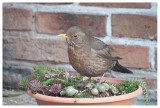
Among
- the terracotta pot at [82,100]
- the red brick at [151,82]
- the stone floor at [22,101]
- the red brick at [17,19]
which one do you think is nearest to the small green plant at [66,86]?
the terracotta pot at [82,100]

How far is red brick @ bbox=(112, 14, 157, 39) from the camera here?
88.5 inches

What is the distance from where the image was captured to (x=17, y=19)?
99.0 inches

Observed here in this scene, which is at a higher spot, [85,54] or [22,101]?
[85,54]

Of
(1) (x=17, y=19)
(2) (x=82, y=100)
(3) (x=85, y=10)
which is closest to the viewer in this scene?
(2) (x=82, y=100)

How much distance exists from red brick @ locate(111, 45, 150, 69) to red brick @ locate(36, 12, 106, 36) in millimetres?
213

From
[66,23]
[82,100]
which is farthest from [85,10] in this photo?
[82,100]

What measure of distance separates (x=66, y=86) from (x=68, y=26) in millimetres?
870

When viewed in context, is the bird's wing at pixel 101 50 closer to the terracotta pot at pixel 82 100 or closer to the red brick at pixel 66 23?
the terracotta pot at pixel 82 100

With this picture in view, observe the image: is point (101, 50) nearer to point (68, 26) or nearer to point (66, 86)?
point (66, 86)

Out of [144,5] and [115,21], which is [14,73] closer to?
[115,21]

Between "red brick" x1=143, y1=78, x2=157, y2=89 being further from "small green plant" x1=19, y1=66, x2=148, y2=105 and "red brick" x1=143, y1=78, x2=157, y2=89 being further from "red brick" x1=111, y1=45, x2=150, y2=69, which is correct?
"small green plant" x1=19, y1=66, x2=148, y2=105

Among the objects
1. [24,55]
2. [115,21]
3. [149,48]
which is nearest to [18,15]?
[24,55]

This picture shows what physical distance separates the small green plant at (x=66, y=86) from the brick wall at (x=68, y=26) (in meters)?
0.57

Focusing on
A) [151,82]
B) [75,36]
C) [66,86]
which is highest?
[75,36]
